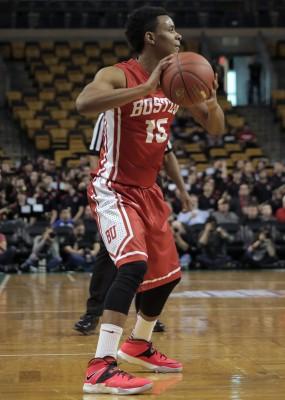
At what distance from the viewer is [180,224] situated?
1492cm

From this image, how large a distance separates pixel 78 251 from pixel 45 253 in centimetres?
55

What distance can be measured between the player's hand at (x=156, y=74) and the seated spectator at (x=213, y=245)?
33.5 feet

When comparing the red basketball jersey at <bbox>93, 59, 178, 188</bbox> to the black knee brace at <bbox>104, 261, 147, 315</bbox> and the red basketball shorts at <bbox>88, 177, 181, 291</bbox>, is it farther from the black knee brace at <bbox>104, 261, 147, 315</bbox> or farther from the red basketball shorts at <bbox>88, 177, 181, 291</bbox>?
the black knee brace at <bbox>104, 261, 147, 315</bbox>

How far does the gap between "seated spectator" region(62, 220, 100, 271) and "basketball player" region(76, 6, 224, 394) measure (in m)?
9.42

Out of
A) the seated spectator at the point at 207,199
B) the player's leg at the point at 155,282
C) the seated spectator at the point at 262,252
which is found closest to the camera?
the player's leg at the point at 155,282

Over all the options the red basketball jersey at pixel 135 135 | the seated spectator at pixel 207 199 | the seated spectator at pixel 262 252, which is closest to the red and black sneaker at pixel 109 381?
the red basketball jersey at pixel 135 135

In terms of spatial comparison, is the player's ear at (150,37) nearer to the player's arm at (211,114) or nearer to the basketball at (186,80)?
the basketball at (186,80)

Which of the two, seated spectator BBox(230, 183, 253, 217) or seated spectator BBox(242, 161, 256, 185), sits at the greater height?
seated spectator BBox(242, 161, 256, 185)

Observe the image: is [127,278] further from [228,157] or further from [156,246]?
[228,157]

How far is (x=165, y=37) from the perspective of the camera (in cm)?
487

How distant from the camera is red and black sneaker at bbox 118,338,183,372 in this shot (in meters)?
5.14

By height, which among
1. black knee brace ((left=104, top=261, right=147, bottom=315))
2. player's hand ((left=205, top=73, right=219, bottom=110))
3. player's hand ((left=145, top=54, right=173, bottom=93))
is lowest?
black knee brace ((left=104, top=261, right=147, bottom=315))

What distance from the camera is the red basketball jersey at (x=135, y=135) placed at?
16.1 feet

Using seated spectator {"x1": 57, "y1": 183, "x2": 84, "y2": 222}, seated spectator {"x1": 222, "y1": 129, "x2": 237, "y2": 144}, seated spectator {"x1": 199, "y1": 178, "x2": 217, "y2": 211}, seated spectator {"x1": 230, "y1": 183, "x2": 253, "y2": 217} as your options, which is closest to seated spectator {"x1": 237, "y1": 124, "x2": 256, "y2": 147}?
seated spectator {"x1": 222, "y1": 129, "x2": 237, "y2": 144}
